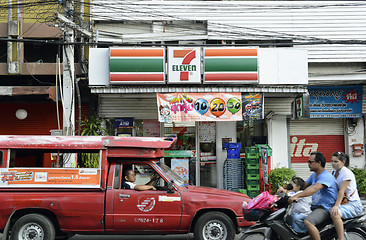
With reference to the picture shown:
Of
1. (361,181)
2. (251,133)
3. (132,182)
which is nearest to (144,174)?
(132,182)

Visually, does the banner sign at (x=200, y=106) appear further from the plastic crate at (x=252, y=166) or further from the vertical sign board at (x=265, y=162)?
the plastic crate at (x=252, y=166)

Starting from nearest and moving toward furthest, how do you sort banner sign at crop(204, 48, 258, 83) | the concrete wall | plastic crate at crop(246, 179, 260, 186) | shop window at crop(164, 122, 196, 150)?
banner sign at crop(204, 48, 258, 83), plastic crate at crop(246, 179, 260, 186), shop window at crop(164, 122, 196, 150), the concrete wall

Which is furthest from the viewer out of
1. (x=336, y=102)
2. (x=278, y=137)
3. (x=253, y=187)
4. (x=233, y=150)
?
(x=278, y=137)

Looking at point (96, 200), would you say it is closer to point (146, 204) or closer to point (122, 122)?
point (146, 204)

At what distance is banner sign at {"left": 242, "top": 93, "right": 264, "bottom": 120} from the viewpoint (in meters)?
12.4

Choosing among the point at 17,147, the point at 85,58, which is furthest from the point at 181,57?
the point at 17,147

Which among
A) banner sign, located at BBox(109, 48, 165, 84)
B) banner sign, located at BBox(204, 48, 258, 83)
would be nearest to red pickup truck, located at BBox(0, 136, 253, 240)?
banner sign, located at BBox(109, 48, 165, 84)

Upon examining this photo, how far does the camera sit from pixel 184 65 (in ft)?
40.4

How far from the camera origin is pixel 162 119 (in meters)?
12.2

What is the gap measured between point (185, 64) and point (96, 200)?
669 centimetres

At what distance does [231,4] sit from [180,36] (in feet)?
7.50

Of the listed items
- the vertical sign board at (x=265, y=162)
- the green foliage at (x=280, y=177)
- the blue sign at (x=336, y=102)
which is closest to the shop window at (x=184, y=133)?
the vertical sign board at (x=265, y=162)

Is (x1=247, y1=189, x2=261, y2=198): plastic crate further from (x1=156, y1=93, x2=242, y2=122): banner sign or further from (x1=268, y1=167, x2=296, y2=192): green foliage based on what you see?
(x1=156, y1=93, x2=242, y2=122): banner sign

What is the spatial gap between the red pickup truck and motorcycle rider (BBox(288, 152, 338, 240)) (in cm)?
170
